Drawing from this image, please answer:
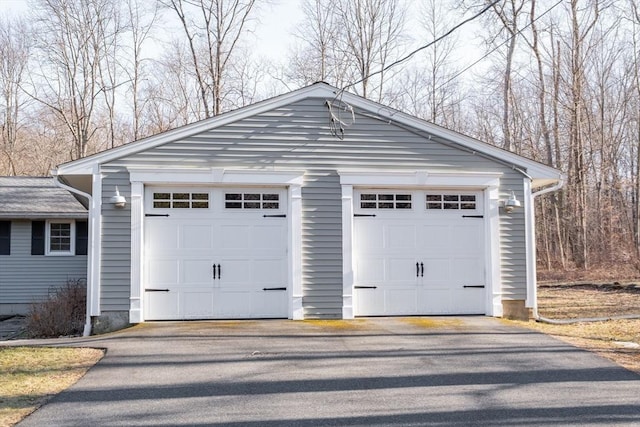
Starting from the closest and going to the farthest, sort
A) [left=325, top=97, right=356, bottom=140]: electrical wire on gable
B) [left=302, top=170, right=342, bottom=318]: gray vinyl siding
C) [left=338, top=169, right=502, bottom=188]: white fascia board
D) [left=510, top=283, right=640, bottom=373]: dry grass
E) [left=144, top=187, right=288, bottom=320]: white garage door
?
[left=510, top=283, right=640, bottom=373]: dry grass
[left=144, top=187, right=288, bottom=320]: white garage door
[left=302, top=170, right=342, bottom=318]: gray vinyl siding
[left=338, top=169, right=502, bottom=188]: white fascia board
[left=325, top=97, right=356, bottom=140]: electrical wire on gable

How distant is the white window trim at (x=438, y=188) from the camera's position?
36.4 ft

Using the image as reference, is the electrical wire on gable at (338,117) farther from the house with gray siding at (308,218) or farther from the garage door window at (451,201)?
the garage door window at (451,201)

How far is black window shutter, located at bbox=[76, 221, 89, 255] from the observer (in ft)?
57.1

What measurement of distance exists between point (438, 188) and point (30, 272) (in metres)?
11.9

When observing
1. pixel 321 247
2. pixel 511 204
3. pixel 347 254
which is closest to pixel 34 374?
pixel 321 247

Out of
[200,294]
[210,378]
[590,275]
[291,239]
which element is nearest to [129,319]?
[200,294]

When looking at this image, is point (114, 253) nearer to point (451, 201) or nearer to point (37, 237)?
point (451, 201)

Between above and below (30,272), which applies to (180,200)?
above

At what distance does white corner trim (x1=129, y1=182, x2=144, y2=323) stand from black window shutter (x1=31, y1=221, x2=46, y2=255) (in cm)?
804

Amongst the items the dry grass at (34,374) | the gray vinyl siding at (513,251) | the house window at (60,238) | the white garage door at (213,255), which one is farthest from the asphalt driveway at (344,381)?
the house window at (60,238)

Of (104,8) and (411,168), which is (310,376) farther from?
(104,8)

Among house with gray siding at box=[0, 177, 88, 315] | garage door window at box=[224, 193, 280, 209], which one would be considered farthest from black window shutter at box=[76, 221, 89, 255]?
garage door window at box=[224, 193, 280, 209]

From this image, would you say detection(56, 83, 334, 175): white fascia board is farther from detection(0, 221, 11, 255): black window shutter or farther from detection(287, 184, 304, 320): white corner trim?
detection(0, 221, 11, 255): black window shutter

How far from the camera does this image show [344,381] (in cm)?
692
